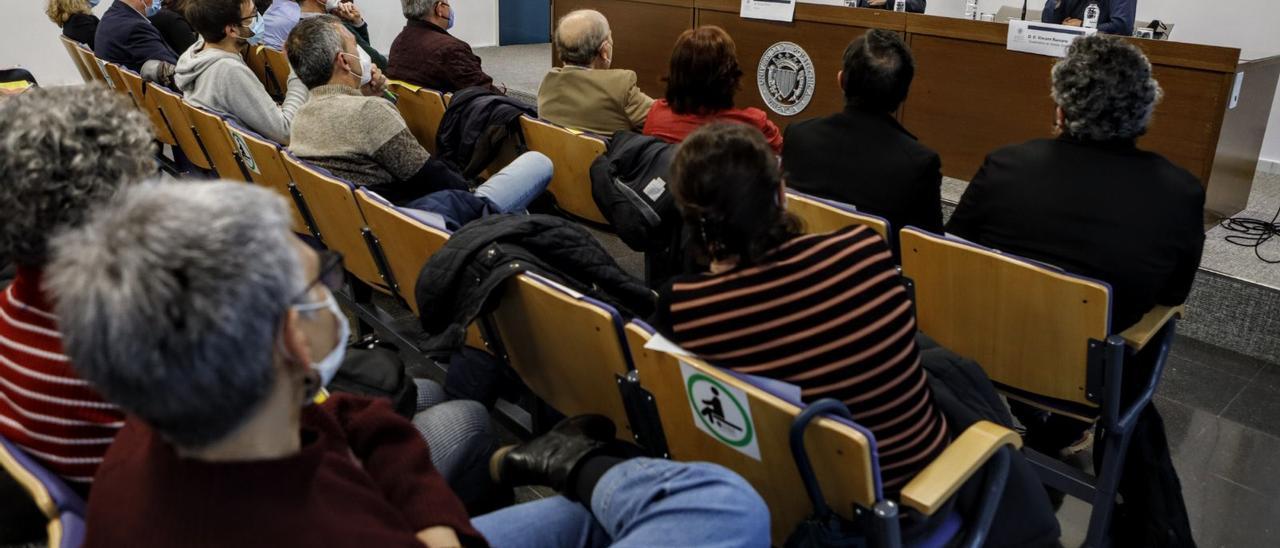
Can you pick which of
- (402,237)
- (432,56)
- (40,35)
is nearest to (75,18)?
(40,35)

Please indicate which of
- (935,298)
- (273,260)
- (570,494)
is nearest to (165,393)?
(273,260)

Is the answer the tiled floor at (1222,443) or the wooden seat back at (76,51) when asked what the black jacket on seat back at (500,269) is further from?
the wooden seat back at (76,51)

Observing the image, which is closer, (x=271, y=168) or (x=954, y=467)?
(x=954, y=467)

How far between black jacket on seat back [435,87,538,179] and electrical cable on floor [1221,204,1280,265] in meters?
2.71

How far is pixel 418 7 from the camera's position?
3.91 meters

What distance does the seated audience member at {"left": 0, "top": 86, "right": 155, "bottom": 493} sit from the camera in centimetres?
120

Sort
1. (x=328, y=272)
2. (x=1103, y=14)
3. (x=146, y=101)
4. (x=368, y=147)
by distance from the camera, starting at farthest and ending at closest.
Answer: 1. (x=1103, y=14)
2. (x=146, y=101)
3. (x=368, y=147)
4. (x=328, y=272)

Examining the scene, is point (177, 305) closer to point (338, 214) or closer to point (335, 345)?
point (335, 345)

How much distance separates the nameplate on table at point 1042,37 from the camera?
3609 mm

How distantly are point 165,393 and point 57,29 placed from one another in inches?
314

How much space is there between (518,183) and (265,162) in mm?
798

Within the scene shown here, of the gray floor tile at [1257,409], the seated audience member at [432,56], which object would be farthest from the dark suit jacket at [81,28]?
the gray floor tile at [1257,409]

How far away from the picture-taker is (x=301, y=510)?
35.6 inches

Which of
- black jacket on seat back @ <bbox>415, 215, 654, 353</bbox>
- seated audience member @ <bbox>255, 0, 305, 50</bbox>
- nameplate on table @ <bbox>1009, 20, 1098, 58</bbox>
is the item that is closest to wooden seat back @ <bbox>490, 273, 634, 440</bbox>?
black jacket on seat back @ <bbox>415, 215, 654, 353</bbox>
